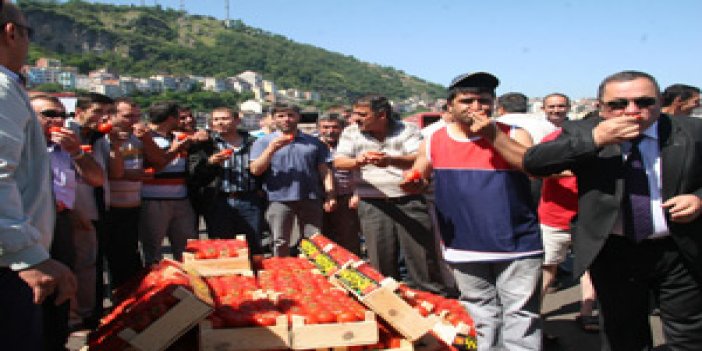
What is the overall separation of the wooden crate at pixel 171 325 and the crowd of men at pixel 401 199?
0.44 meters

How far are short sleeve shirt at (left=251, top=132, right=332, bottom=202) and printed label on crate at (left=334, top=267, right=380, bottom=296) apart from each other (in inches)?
94.9

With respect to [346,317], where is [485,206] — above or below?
above

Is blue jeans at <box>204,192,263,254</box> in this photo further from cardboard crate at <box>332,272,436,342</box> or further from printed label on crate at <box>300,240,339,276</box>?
cardboard crate at <box>332,272,436,342</box>

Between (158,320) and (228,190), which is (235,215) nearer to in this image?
(228,190)

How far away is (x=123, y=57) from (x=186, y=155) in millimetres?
157369

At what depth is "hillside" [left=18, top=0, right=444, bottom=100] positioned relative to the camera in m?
145

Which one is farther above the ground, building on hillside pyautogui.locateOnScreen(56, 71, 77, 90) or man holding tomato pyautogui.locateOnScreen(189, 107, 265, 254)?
building on hillside pyautogui.locateOnScreen(56, 71, 77, 90)

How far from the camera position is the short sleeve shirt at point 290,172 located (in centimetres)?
650

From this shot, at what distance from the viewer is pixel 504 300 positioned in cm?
358

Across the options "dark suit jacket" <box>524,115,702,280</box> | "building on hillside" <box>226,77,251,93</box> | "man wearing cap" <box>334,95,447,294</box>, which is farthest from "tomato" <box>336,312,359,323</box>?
"building on hillside" <box>226,77,251,93</box>

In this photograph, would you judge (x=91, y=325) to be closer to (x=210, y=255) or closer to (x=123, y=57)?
(x=210, y=255)

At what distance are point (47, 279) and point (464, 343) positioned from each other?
278 cm

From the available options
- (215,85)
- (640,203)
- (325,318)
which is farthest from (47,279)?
(215,85)

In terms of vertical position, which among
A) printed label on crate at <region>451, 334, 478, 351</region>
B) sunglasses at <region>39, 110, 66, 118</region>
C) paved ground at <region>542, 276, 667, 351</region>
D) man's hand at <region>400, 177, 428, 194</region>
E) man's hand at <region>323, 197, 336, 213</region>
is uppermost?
sunglasses at <region>39, 110, 66, 118</region>
